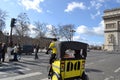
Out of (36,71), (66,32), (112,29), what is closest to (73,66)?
(36,71)

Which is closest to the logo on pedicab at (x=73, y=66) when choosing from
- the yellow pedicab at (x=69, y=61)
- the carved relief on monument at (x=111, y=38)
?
the yellow pedicab at (x=69, y=61)

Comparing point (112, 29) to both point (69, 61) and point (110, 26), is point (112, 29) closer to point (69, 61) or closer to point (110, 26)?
point (110, 26)

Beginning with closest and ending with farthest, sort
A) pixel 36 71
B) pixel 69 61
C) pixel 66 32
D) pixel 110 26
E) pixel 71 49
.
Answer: pixel 69 61
pixel 71 49
pixel 36 71
pixel 66 32
pixel 110 26

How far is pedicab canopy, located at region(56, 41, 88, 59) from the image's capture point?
1055cm

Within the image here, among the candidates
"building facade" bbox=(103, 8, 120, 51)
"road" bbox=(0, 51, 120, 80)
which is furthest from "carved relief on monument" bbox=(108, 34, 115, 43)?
"road" bbox=(0, 51, 120, 80)

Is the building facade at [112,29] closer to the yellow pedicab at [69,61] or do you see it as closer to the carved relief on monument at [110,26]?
the carved relief on monument at [110,26]

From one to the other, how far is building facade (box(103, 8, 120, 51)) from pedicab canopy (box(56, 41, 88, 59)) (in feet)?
404

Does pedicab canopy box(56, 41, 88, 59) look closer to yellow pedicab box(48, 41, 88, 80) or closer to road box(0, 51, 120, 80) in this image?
yellow pedicab box(48, 41, 88, 80)

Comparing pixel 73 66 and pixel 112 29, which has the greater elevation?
pixel 112 29

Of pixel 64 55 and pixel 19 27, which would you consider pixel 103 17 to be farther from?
pixel 64 55

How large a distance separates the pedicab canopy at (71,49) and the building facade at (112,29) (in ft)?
404

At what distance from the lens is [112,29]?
139 metres

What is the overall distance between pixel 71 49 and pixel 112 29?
13101cm

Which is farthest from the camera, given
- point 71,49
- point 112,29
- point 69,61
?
point 112,29
